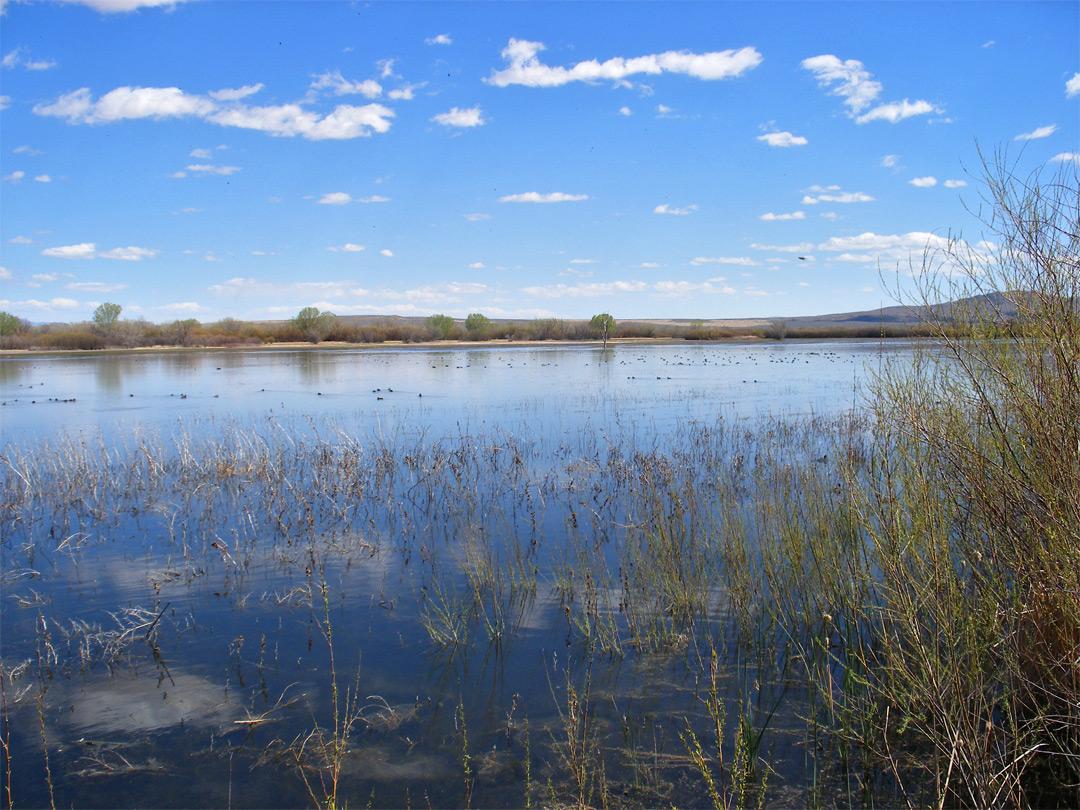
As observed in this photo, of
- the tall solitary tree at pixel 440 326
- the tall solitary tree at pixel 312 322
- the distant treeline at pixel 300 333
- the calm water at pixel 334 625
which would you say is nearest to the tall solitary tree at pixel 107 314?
the distant treeline at pixel 300 333

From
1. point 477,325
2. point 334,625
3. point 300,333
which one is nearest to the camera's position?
point 334,625

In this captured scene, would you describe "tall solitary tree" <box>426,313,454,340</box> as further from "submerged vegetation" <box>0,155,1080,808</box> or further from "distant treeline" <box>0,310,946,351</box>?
"submerged vegetation" <box>0,155,1080,808</box>

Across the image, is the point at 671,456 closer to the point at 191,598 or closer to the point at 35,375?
the point at 191,598

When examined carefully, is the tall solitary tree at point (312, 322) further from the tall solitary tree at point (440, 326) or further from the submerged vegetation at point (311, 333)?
the tall solitary tree at point (440, 326)

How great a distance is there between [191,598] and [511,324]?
85593mm

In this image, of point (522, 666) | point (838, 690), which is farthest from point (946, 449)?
point (522, 666)

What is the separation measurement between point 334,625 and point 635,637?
2855 millimetres

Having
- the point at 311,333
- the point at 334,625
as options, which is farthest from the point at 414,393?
the point at 311,333

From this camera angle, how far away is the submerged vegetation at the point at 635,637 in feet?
11.7

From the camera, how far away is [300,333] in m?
77.7

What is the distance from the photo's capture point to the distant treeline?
6512 cm

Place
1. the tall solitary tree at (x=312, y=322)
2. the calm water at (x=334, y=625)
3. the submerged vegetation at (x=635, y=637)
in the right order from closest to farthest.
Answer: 1. the submerged vegetation at (x=635, y=637)
2. the calm water at (x=334, y=625)
3. the tall solitary tree at (x=312, y=322)

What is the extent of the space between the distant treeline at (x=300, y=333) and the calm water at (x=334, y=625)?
59.7 meters

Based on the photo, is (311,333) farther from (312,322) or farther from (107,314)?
(107,314)
